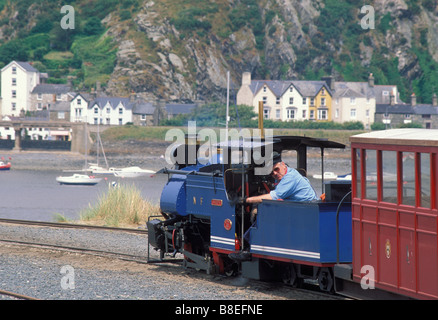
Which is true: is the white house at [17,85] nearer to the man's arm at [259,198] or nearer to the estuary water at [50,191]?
the estuary water at [50,191]

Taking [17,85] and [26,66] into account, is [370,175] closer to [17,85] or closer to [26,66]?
[26,66]

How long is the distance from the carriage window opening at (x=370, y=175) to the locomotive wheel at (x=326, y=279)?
171 centimetres

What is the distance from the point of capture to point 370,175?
35.9ft

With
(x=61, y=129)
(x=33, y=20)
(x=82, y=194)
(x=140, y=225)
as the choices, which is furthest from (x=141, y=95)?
(x=140, y=225)

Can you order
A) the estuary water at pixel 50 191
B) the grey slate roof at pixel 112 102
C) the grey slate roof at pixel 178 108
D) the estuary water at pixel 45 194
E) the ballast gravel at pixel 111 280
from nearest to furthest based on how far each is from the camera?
the ballast gravel at pixel 111 280 → the estuary water at pixel 45 194 → the estuary water at pixel 50 191 → the grey slate roof at pixel 112 102 → the grey slate roof at pixel 178 108

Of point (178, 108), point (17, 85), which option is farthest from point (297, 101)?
point (17, 85)

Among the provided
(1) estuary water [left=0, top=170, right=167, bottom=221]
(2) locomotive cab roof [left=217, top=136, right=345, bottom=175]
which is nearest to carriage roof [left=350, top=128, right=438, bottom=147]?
(2) locomotive cab roof [left=217, top=136, right=345, bottom=175]

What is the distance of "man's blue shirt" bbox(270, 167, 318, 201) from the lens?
12203 millimetres

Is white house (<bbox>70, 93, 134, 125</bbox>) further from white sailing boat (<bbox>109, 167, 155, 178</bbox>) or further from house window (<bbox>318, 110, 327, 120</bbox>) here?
house window (<bbox>318, 110, 327, 120</bbox>)

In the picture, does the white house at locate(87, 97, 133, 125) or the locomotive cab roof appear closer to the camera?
the locomotive cab roof

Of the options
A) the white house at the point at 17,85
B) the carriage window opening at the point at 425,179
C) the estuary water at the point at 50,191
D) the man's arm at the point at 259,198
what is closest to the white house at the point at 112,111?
the estuary water at the point at 50,191

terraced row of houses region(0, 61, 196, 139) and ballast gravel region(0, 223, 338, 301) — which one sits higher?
terraced row of houses region(0, 61, 196, 139)

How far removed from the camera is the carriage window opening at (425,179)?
32.0 feet
